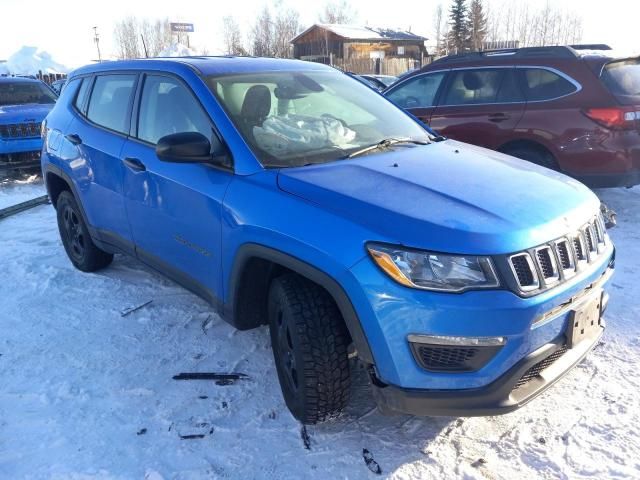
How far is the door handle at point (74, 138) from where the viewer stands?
13.8ft

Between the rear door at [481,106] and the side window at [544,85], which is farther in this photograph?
the rear door at [481,106]

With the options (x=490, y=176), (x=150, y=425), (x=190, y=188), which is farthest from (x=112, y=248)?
(x=490, y=176)

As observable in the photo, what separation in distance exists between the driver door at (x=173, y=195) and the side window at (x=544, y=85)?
163 inches

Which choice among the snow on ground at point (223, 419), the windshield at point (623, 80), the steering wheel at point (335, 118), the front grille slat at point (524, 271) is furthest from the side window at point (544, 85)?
the front grille slat at point (524, 271)

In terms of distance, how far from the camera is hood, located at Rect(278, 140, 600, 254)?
2.15m

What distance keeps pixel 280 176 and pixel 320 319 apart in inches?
27.9

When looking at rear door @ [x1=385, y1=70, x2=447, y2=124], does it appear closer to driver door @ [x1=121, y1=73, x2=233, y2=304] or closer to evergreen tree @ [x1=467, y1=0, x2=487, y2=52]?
driver door @ [x1=121, y1=73, x2=233, y2=304]

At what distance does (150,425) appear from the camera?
274cm

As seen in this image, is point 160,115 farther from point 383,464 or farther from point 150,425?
point 383,464

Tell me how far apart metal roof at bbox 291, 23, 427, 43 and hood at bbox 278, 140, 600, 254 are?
51.0 metres

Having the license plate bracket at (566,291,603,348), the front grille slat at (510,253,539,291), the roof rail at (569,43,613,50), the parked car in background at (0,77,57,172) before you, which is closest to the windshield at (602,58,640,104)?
the roof rail at (569,43,613,50)

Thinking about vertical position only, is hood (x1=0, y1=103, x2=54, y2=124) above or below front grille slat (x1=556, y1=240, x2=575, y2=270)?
below

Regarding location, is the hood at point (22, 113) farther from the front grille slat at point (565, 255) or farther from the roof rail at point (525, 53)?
the front grille slat at point (565, 255)

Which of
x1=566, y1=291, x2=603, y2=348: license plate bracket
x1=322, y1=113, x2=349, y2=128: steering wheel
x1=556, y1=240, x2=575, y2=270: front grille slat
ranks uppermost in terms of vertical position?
x1=322, y1=113, x2=349, y2=128: steering wheel
